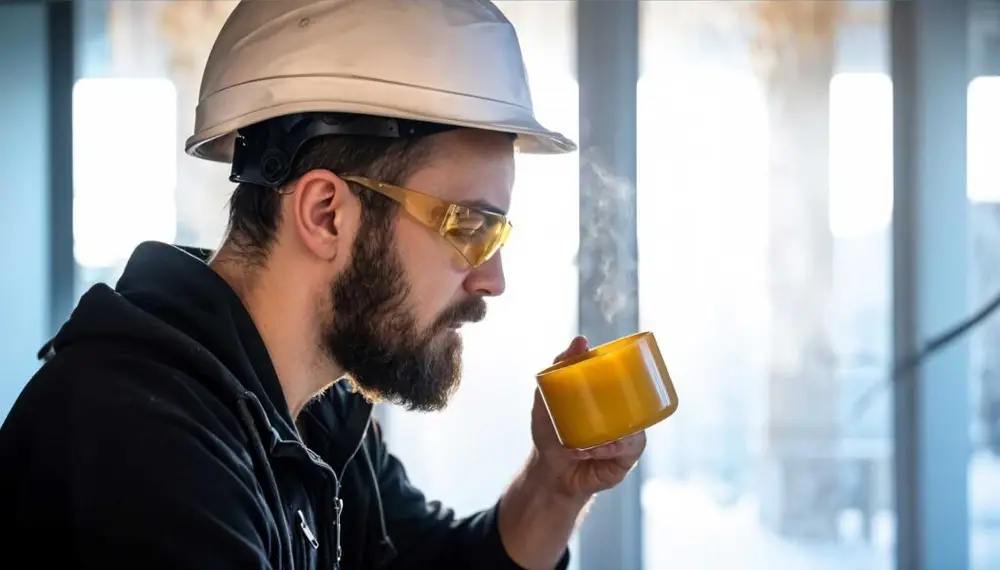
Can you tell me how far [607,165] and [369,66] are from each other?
1.23 meters

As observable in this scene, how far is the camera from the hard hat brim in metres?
1.03

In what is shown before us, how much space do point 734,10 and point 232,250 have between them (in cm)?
157

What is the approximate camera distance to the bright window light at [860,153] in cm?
225

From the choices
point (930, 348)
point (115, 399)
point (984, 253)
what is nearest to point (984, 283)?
point (984, 253)

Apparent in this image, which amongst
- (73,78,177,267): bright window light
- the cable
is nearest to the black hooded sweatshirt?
(73,78,177,267): bright window light

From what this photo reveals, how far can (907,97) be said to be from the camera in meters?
2.25

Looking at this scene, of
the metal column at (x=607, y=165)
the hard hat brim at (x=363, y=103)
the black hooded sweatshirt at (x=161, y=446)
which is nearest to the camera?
the black hooded sweatshirt at (x=161, y=446)

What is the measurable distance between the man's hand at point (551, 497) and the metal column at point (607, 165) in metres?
0.89

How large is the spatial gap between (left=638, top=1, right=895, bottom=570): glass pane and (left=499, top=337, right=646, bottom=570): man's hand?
0.95 meters

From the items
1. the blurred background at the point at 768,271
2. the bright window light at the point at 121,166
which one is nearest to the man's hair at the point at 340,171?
the blurred background at the point at 768,271

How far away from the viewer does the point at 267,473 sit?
0.96 meters

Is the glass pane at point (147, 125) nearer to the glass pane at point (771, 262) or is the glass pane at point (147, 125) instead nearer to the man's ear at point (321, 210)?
the glass pane at point (771, 262)

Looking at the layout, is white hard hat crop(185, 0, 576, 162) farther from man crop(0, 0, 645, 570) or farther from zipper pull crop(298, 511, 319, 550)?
zipper pull crop(298, 511, 319, 550)

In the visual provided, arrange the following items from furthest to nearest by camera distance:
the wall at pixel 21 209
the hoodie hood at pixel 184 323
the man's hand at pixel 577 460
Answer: the wall at pixel 21 209 < the man's hand at pixel 577 460 < the hoodie hood at pixel 184 323
